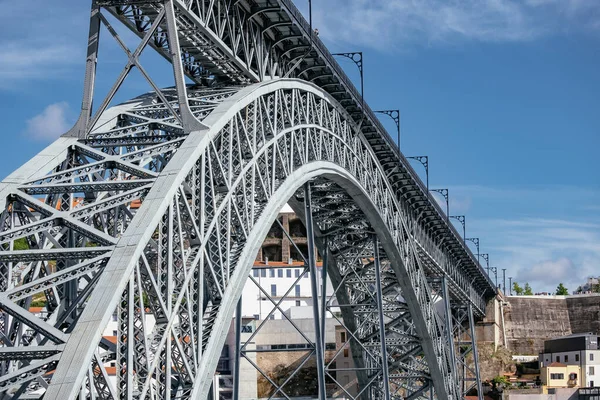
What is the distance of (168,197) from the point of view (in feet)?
62.7

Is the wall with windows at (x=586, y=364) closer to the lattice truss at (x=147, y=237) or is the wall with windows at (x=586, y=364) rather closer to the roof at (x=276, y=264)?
the roof at (x=276, y=264)

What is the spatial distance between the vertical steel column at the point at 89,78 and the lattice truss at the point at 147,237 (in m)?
0.36

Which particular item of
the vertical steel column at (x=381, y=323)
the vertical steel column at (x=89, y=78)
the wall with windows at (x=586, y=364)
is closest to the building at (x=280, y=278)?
the wall with windows at (x=586, y=364)

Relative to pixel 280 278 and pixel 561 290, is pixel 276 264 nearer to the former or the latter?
pixel 280 278

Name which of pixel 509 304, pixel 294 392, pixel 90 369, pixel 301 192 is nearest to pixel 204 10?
pixel 90 369

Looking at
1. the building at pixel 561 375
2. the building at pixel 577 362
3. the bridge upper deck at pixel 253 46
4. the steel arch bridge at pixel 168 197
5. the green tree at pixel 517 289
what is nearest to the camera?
the steel arch bridge at pixel 168 197

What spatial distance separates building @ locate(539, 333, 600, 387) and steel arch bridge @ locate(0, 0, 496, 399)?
63164 mm

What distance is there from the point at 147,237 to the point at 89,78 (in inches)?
243

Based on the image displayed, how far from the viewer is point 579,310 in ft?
392

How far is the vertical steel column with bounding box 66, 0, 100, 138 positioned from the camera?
2236cm

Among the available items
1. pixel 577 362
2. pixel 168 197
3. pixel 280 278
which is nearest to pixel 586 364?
pixel 577 362

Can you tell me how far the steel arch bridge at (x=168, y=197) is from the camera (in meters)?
17.7

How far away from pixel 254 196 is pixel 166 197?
817 cm

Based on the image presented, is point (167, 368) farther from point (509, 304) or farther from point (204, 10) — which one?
point (509, 304)
